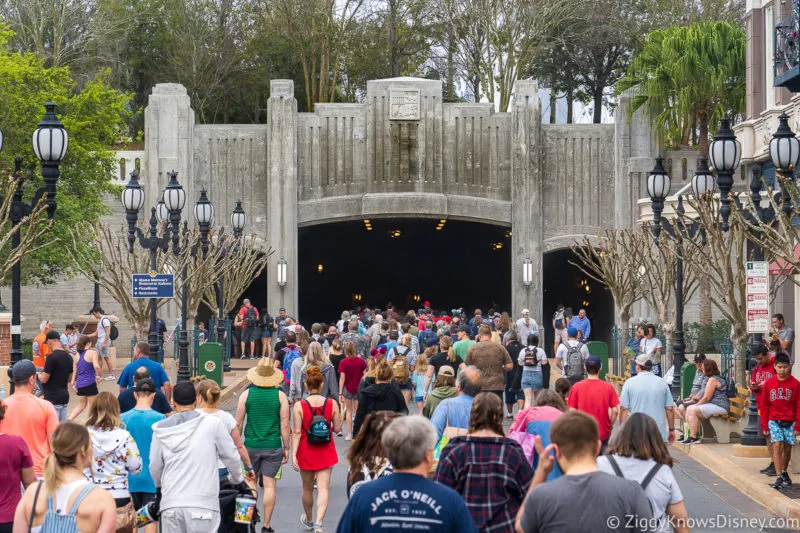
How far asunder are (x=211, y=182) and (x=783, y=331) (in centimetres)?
2150

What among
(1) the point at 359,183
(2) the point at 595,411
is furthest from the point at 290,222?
(2) the point at 595,411

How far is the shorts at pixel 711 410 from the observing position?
711 inches

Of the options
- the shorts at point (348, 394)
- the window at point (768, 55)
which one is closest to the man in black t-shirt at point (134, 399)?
the shorts at point (348, 394)

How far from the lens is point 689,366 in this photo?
20.9 m

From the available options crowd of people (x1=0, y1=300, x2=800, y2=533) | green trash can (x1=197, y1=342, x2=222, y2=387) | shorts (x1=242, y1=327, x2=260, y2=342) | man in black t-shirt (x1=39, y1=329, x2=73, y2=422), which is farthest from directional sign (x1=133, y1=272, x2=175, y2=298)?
shorts (x1=242, y1=327, x2=260, y2=342)

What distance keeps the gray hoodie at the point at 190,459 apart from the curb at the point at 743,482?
5994 mm

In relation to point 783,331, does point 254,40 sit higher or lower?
higher

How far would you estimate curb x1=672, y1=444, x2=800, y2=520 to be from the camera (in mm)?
12719

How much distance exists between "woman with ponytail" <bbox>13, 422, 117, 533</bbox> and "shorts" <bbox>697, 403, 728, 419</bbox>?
12.5 meters

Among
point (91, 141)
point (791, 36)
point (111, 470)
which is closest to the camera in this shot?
point (111, 470)

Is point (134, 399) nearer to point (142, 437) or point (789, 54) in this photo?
point (142, 437)

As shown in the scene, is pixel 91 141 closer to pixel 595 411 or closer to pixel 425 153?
pixel 425 153

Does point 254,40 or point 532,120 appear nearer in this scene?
point 532,120

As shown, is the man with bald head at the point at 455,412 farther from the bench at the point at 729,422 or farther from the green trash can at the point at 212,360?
the green trash can at the point at 212,360
